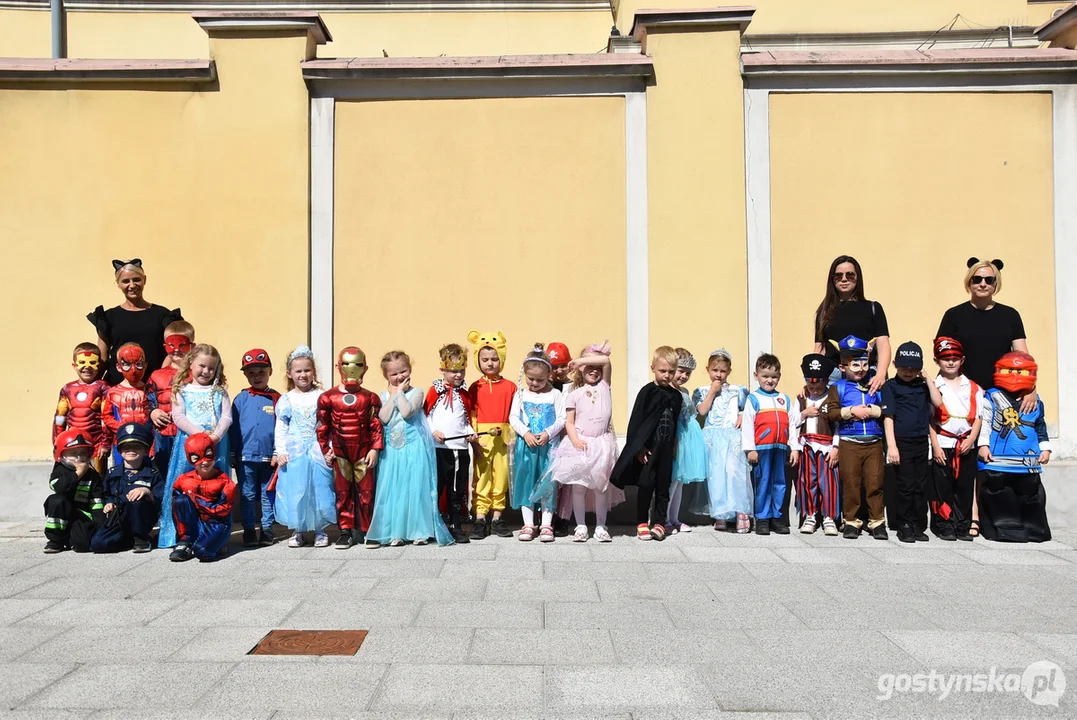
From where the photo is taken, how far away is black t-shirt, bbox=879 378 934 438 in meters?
6.50

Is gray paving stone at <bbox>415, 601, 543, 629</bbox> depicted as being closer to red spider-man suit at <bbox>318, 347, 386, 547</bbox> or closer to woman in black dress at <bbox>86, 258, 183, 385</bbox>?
red spider-man suit at <bbox>318, 347, 386, 547</bbox>

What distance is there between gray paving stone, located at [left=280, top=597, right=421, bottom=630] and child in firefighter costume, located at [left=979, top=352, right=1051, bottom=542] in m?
4.78

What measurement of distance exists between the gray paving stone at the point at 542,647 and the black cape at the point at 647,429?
2452 millimetres

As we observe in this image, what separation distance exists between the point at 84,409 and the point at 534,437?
367 cm

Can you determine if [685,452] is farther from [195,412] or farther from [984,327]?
[195,412]

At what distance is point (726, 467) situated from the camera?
22.4 feet

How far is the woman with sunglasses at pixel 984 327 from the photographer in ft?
22.1

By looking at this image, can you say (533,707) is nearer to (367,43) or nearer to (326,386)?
(326,386)

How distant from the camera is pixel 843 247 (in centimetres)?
768

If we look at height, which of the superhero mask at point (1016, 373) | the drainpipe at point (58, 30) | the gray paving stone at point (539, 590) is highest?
the drainpipe at point (58, 30)

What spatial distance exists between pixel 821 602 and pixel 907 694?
1.37 meters

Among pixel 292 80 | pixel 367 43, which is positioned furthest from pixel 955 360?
pixel 367 43

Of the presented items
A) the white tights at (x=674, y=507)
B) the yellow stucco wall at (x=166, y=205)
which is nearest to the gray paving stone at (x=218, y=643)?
the white tights at (x=674, y=507)

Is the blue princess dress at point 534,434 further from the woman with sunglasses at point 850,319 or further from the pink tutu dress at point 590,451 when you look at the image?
the woman with sunglasses at point 850,319
